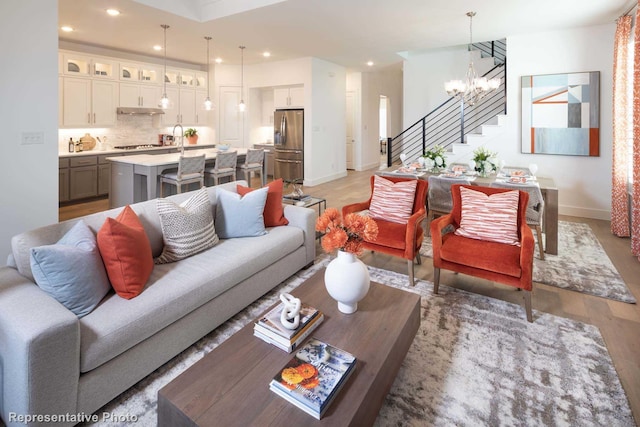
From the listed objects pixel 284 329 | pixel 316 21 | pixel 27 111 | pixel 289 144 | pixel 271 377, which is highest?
pixel 316 21

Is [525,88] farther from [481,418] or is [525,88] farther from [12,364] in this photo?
[12,364]

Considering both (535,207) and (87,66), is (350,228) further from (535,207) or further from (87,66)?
(87,66)

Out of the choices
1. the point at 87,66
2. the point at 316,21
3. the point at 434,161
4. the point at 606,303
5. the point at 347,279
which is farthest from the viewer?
the point at 87,66

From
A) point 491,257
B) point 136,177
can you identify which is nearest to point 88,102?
point 136,177

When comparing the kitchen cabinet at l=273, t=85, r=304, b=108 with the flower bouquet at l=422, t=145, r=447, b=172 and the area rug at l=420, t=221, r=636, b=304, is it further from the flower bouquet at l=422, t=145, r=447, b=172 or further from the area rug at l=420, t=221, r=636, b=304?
the area rug at l=420, t=221, r=636, b=304

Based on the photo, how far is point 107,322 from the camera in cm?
168

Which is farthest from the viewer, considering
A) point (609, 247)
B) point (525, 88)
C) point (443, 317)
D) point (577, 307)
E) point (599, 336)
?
point (525, 88)

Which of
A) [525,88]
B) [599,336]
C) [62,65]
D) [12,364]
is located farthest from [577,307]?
[62,65]

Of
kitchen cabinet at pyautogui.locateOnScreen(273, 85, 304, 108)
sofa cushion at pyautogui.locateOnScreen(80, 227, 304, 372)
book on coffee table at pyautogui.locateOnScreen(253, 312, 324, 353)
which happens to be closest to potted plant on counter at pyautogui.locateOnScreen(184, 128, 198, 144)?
kitchen cabinet at pyautogui.locateOnScreen(273, 85, 304, 108)

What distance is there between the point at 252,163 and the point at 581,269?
17.1 feet

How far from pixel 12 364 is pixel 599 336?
10.7 feet

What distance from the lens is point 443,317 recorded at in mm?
2580

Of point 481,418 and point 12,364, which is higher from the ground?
point 12,364

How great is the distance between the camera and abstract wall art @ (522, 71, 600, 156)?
17.2 ft
